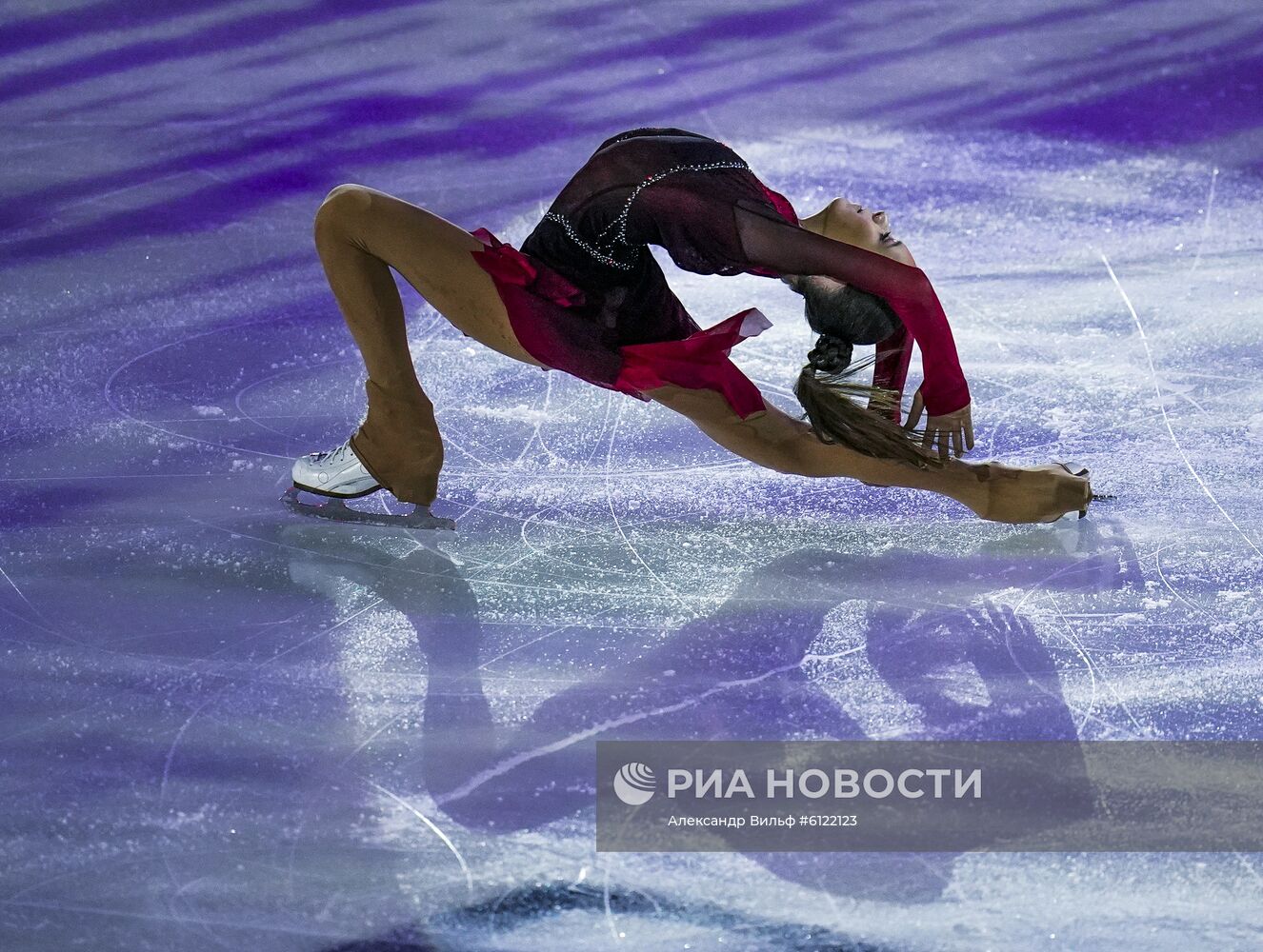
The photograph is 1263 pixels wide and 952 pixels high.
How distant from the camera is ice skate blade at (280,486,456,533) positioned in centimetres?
322

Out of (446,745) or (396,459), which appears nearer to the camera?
(446,745)

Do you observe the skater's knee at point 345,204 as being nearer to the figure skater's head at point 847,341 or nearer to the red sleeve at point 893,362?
the figure skater's head at point 847,341

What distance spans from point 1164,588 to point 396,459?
158cm

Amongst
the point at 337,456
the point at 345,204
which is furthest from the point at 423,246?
the point at 337,456

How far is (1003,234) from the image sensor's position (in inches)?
180

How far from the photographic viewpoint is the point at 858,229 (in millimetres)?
2779

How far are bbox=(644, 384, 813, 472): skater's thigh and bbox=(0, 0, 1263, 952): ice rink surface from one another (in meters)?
0.22

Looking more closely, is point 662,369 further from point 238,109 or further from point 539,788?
point 238,109

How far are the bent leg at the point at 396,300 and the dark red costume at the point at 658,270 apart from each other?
0.06 m

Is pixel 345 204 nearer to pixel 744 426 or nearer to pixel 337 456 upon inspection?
pixel 337 456

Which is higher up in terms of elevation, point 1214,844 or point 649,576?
point 649,576

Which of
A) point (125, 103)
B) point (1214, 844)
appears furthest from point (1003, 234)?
point (125, 103)

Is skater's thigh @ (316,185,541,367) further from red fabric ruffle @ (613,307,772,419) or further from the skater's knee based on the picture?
red fabric ruffle @ (613,307,772,419)

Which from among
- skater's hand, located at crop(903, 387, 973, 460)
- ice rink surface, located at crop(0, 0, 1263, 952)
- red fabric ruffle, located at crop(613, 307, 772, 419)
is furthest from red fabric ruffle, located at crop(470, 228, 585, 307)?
skater's hand, located at crop(903, 387, 973, 460)
